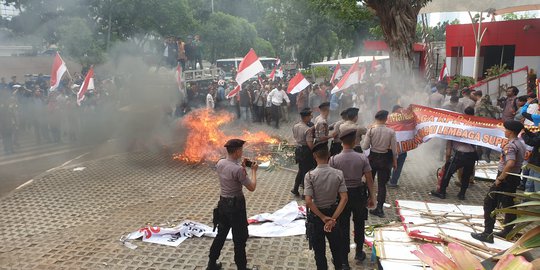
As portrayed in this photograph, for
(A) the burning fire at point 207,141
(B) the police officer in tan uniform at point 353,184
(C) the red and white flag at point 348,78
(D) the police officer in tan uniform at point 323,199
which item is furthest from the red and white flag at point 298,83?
(D) the police officer in tan uniform at point 323,199

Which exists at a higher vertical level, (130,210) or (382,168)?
(382,168)

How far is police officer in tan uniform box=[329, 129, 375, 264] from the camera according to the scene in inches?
206

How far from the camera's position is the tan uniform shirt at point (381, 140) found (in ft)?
22.5

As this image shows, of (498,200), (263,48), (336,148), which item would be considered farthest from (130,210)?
(263,48)

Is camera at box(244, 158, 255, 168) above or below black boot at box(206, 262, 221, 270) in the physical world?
above

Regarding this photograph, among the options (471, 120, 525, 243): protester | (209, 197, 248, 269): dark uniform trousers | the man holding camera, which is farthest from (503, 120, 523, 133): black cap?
(209, 197, 248, 269): dark uniform trousers

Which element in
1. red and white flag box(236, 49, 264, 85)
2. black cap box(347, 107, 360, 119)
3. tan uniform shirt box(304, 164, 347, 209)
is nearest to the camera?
tan uniform shirt box(304, 164, 347, 209)

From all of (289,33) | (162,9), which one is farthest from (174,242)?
(289,33)

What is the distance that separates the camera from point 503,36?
65.4ft

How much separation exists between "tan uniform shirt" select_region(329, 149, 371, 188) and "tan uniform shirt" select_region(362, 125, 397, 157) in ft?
5.65

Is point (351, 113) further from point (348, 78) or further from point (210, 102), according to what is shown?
point (210, 102)

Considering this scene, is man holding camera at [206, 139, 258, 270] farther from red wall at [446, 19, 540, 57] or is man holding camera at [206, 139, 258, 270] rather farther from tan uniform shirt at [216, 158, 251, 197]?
red wall at [446, 19, 540, 57]

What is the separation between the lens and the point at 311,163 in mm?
7883

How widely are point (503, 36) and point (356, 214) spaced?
18544mm
